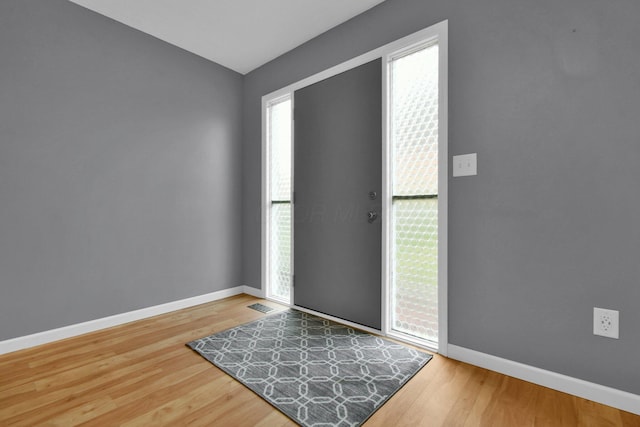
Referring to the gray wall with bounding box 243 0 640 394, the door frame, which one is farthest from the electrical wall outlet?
the door frame

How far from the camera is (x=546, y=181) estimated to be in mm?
1631

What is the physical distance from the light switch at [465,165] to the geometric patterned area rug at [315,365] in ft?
3.97

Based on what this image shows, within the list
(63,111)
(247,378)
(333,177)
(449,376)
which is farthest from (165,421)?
(63,111)

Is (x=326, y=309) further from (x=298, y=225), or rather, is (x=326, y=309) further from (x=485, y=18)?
(x=485, y=18)

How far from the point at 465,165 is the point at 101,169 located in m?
2.76

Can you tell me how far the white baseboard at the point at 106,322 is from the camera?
2062mm

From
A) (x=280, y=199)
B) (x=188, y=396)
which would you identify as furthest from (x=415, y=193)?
(x=188, y=396)

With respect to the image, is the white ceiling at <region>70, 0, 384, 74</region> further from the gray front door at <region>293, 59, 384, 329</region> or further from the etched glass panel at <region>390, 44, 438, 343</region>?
the etched glass panel at <region>390, 44, 438, 343</region>

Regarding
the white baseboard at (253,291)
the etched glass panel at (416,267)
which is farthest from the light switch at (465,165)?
the white baseboard at (253,291)

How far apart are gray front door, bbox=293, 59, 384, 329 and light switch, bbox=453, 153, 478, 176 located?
0.55 meters

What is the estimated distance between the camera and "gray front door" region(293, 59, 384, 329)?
2330 mm

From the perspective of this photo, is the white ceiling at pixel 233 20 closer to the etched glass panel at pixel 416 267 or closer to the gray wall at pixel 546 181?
the gray wall at pixel 546 181

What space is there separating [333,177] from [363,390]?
5.30ft

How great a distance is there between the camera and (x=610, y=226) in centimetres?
147
